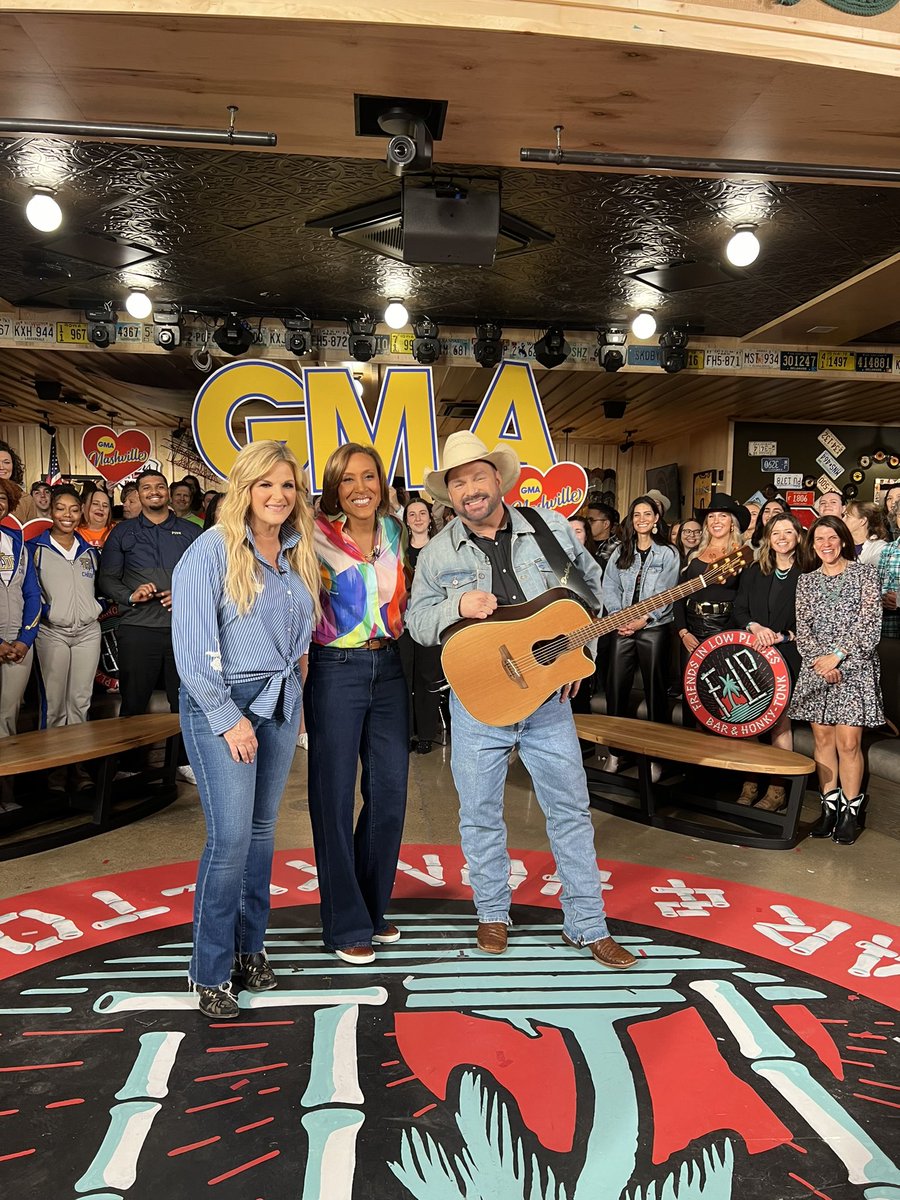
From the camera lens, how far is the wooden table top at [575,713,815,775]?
13.6 ft

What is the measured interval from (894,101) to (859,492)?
8619 millimetres

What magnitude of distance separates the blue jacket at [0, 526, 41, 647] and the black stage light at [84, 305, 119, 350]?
3.84 metres

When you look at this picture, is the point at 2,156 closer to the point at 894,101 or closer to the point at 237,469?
the point at 237,469

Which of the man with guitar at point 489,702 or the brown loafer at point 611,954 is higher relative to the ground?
the man with guitar at point 489,702

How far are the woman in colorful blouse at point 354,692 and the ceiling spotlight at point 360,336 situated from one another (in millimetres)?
5619

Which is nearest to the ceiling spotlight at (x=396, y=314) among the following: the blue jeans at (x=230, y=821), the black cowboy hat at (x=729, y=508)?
the black cowboy hat at (x=729, y=508)

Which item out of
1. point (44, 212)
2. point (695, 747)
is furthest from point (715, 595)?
point (44, 212)

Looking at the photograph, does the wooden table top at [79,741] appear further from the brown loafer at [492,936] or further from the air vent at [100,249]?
the air vent at [100,249]

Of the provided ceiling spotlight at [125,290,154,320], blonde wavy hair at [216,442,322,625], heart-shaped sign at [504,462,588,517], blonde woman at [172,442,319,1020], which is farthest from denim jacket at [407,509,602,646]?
ceiling spotlight at [125,290,154,320]

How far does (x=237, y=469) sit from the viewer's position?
2562 mm

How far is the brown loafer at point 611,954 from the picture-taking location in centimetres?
294

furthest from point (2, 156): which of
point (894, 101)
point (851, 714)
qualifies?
point (851, 714)

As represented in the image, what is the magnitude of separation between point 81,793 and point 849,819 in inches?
158

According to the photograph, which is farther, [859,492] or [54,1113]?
[859,492]
